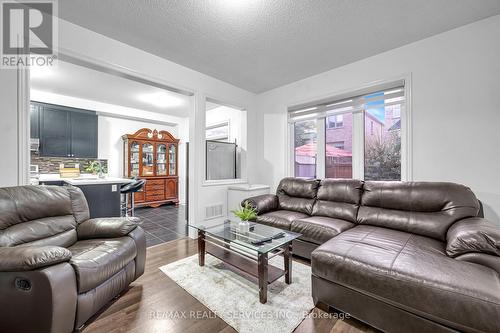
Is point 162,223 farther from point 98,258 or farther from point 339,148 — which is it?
point 339,148

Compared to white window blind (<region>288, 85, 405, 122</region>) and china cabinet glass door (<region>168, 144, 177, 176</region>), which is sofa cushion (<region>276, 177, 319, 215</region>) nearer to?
white window blind (<region>288, 85, 405, 122</region>)

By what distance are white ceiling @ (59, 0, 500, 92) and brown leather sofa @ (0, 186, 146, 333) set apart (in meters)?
1.89

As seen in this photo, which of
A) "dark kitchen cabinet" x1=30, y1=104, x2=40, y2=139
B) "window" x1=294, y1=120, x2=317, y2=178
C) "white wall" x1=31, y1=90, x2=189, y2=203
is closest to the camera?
"window" x1=294, y1=120, x2=317, y2=178

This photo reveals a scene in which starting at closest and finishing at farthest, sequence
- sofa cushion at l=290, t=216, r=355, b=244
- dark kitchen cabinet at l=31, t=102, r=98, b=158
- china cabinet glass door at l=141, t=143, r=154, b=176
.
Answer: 1. sofa cushion at l=290, t=216, r=355, b=244
2. dark kitchen cabinet at l=31, t=102, r=98, b=158
3. china cabinet glass door at l=141, t=143, r=154, b=176

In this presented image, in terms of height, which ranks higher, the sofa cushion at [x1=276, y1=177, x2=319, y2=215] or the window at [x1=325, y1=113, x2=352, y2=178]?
the window at [x1=325, y1=113, x2=352, y2=178]

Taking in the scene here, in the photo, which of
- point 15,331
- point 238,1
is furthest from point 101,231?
point 238,1

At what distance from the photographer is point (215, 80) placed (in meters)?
3.75

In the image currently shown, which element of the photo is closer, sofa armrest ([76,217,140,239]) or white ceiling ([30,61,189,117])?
sofa armrest ([76,217,140,239])

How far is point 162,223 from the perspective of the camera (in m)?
4.23

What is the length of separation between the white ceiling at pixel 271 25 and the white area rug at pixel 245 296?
270 cm

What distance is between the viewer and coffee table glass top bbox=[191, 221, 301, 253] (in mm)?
1849

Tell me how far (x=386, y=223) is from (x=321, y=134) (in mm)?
1769

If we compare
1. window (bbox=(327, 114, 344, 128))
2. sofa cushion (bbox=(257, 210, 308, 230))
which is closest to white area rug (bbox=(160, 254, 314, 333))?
sofa cushion (bbox=(257, 210, 308, 230))

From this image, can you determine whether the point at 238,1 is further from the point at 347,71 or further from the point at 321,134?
the point at 321,134
